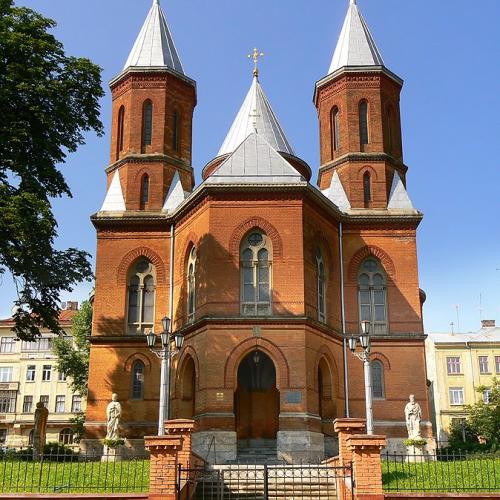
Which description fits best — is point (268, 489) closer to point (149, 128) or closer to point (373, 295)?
point (373, 295)

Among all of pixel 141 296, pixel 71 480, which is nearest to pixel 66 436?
pixel 141 296

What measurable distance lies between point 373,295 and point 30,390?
127ft

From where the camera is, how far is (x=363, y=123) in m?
30.7

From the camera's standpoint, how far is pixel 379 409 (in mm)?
26266

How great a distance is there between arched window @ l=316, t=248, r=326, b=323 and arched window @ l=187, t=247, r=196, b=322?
4.63m

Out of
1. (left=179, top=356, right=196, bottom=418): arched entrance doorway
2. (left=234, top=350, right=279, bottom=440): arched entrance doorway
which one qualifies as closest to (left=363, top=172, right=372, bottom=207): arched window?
(left=234, top=350, right=279, bottom=440): arched entrance doorway

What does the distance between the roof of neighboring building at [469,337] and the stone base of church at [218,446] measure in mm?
34959

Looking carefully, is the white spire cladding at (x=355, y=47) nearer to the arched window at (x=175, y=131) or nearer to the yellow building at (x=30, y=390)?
the arched window at (x=175, y=131)

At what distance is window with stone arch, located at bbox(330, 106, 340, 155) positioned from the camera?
102ft

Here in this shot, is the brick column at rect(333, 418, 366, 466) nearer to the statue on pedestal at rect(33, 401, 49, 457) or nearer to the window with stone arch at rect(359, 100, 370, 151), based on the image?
the statue on pedestal at rect(33, 401, 49, 457)

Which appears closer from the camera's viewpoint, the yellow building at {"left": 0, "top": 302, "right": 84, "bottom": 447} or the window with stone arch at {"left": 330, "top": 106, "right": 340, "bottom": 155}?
the window with stone arch at {"left": 330, "top": 106, "right": 340, "bottom": 155}

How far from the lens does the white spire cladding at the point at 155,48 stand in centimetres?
3139

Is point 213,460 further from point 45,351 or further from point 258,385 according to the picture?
point 45,351

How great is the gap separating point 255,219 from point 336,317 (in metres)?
5.22
